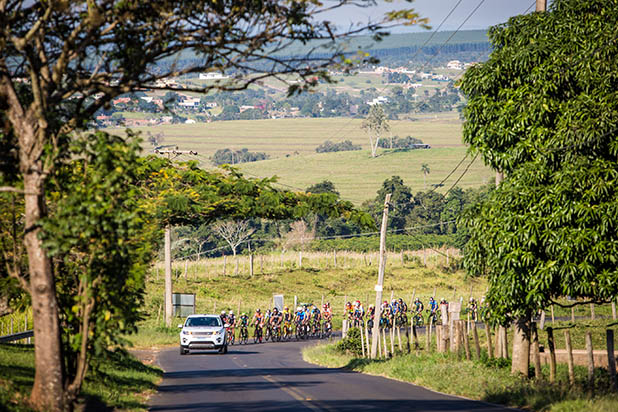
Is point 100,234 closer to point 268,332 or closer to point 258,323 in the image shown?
point 258,323

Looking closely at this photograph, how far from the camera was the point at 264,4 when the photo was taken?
1211 cm

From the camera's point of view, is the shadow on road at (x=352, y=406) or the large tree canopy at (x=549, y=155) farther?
the large tree canopy at (x=549, y=155)

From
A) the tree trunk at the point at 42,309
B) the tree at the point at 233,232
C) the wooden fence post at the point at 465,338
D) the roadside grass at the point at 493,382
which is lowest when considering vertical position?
the roadside grass at the point at 493,382

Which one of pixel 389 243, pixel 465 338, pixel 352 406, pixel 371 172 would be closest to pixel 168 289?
pixel 465 338

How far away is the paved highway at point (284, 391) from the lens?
16.4 meters

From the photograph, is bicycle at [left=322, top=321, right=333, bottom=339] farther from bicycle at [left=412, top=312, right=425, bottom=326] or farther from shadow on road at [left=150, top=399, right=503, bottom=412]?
shadow on road at [left=150, top=399, right=503, bottom=412]

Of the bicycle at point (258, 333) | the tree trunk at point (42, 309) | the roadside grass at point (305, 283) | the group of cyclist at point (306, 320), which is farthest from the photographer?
the roadside grass at point (305, 283)

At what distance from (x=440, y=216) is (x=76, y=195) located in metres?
94.9

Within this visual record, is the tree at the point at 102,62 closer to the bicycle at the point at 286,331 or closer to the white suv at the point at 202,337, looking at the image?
the white suv at the point at 202,337

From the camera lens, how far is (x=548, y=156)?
1825 cm

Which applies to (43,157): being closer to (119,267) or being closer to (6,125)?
(6,125)

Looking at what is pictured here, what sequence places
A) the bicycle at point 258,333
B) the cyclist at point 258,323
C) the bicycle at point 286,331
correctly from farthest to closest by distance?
the bicycle at point 286,331 < the bicycle at point 258,333 < the cyclist at point 258,323

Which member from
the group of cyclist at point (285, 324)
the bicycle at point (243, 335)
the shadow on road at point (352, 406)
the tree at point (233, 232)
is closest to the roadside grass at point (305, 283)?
the group of cyclist at point (285, 324)

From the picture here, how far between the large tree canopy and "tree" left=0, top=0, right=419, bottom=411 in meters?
7.34
